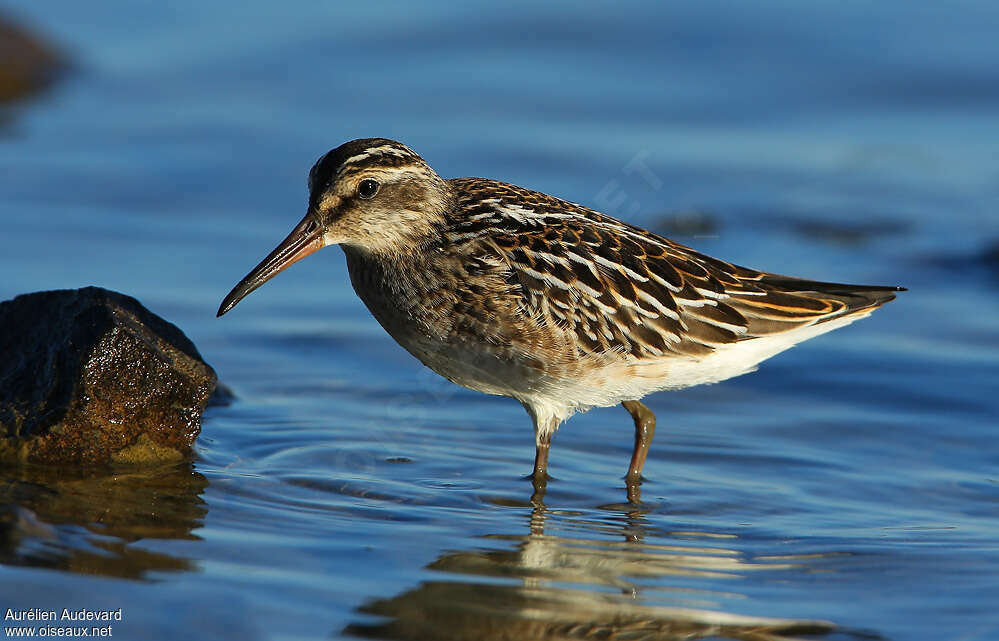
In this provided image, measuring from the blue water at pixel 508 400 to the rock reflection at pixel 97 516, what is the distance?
0.10 feet

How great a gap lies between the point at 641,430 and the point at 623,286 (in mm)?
1201

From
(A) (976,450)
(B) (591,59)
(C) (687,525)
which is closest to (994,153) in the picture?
(B) (591,59)

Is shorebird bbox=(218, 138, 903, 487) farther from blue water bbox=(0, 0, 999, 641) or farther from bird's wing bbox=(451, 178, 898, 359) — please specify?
blue water bbox=(0, 0, 999, 641)

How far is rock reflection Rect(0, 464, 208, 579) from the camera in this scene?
6766 mm

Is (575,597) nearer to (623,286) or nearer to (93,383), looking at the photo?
(623,286)

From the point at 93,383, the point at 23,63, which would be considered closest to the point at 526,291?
the point at 93,383

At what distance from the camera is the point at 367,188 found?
860 centimetres

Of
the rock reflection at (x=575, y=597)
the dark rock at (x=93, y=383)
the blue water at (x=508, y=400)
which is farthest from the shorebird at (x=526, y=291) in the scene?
the rock reflection at (x=575, y=597)

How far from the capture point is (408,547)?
7445mm

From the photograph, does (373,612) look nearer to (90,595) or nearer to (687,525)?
(90,595)

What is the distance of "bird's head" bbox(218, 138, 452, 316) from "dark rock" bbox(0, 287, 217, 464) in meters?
0.56

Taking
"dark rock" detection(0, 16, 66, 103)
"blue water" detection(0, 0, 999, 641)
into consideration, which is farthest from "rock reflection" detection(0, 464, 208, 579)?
"dark rock" detection(0, 16, 66, 103)

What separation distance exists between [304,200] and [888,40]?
858cm

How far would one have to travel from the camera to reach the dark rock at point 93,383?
8.10 metres
